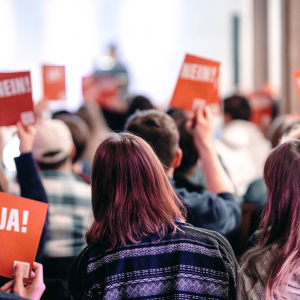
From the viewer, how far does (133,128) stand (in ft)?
5.70

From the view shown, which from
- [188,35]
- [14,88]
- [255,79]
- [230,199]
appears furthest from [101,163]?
[188,35]

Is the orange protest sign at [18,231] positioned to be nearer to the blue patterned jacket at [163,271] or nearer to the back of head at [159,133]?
the blue patterned jacket at [163,271]

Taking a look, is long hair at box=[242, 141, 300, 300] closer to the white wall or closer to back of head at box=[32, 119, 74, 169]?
back of head at box=[32, 119, 74, 169]

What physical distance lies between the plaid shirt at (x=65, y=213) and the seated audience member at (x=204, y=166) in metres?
0.48

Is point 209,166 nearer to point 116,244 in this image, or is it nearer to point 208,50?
point 116,244

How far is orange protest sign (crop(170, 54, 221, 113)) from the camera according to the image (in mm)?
2047

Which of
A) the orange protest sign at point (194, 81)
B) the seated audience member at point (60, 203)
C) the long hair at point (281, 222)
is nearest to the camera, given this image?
the long hair at point (281, 222)

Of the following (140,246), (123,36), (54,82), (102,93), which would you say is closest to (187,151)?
(140,246)

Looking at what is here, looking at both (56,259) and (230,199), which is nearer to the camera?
(230,199)

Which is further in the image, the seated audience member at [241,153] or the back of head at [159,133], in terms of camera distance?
the seated audience member at [241,153]

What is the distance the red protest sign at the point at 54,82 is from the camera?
10.2 ft

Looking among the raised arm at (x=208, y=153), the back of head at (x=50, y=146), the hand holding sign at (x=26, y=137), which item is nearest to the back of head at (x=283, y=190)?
the raised arm at (x=208, y=153)

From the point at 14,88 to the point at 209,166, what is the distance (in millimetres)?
900

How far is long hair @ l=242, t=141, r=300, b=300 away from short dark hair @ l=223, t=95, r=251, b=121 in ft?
9.19
